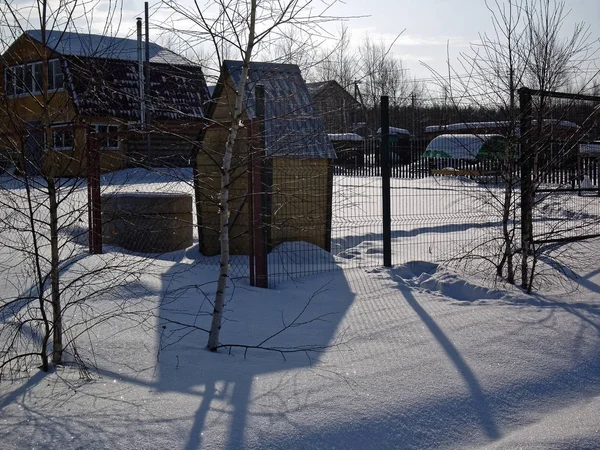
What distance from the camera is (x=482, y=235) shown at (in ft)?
39.6

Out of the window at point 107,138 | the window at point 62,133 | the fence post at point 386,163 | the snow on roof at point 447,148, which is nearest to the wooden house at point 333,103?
the fence post at point 386,163

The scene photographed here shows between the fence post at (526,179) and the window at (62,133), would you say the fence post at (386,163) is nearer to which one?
the fence post at (526,179)

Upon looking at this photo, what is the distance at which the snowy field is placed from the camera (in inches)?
163

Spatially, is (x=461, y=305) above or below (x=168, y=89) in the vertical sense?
below

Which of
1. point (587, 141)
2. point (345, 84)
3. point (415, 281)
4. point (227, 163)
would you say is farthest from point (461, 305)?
point (587, 141)

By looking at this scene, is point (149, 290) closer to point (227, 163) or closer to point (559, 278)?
point (227, 163)

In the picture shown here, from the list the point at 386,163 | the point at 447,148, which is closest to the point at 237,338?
the point at 386,163

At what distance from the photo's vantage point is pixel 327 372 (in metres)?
5.20

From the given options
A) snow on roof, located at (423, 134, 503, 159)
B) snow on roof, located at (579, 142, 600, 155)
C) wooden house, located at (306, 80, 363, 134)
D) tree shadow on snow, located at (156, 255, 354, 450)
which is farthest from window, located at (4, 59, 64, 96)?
snow on roof, located at (579, 142, 600, 155)

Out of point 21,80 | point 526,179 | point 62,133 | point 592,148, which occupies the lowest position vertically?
point 526,179

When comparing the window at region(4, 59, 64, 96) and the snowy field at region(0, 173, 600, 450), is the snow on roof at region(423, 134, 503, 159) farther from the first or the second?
the window at region(4, 59, 64, 96)

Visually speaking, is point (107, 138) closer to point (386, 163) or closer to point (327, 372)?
point (386, 163)

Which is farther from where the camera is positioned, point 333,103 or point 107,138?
point 107,138

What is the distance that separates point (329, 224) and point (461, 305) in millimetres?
3084
